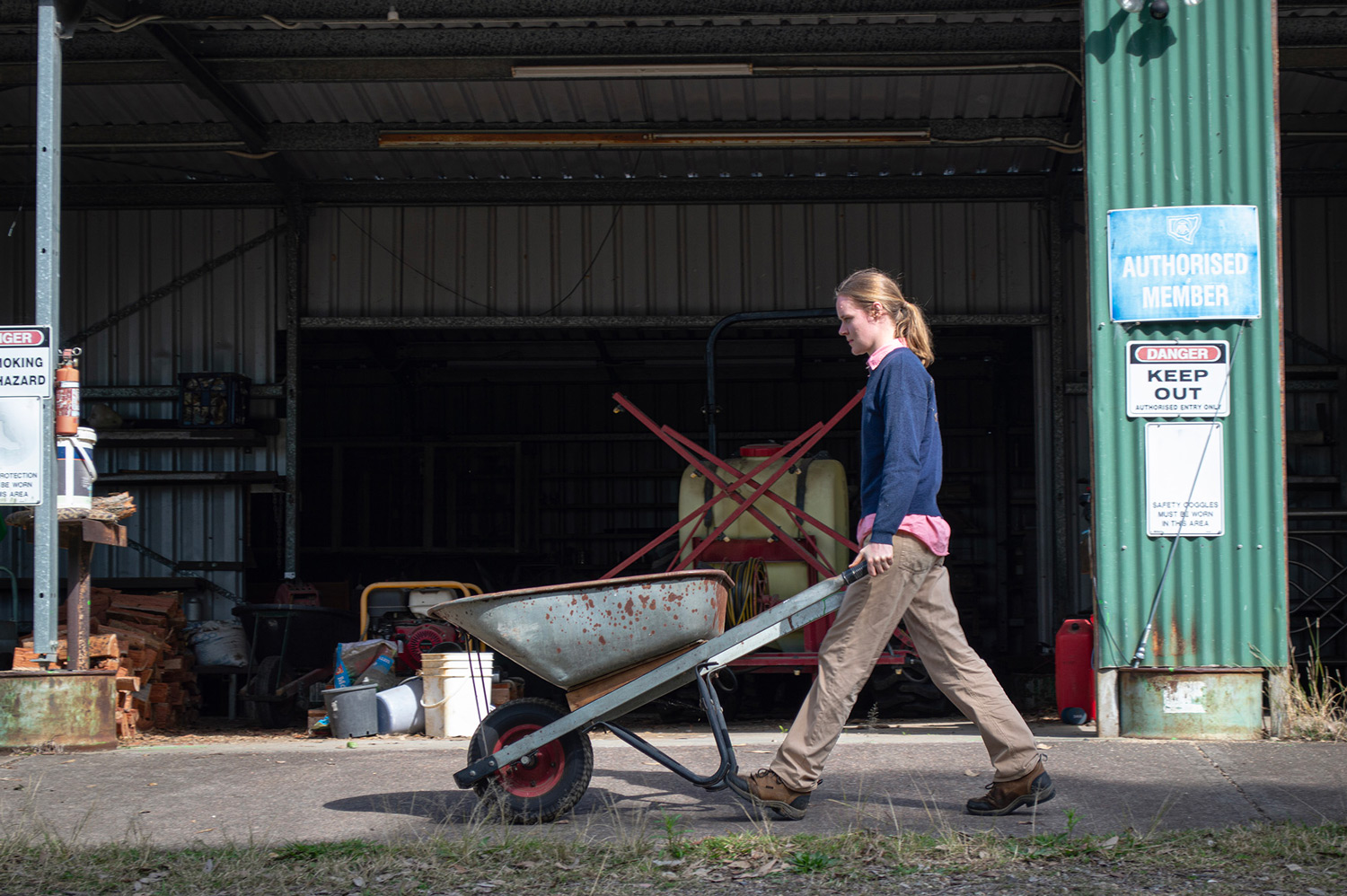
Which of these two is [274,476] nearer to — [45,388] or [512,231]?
[512,231]

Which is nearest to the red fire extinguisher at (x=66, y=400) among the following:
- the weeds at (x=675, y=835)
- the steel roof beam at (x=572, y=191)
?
the weeds at (x=675, y=835)

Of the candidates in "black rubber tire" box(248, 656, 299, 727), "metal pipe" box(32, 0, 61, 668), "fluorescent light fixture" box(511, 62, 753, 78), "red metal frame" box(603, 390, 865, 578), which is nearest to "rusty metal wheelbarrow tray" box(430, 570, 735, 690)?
"metal pipe" box(32, 0, 61, 668)

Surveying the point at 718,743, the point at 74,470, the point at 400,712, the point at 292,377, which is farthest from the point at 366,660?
the point at 718,743

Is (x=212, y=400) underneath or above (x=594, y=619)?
above

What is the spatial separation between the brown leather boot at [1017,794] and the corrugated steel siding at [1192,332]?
2.07 m

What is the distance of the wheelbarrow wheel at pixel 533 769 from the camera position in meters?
4.34

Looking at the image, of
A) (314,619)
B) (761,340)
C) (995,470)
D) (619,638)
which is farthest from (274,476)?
Answer: (995,470)

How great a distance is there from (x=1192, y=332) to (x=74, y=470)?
6245mm

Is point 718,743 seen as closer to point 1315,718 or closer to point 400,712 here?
point 1315,718

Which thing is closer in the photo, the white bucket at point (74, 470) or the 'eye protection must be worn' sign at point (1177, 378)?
the 'eye protection must be worn' sign at point (1177, 378)

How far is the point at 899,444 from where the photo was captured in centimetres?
408

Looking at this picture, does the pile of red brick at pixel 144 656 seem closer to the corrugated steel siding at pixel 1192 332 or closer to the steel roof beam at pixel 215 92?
the steel roof beam at pixel 215 92

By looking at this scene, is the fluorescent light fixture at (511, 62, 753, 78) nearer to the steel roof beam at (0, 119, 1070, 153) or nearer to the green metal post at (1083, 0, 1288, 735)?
the steel roof beam at (0, 119, 1070, 153)

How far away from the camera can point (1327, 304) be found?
1262 cm
